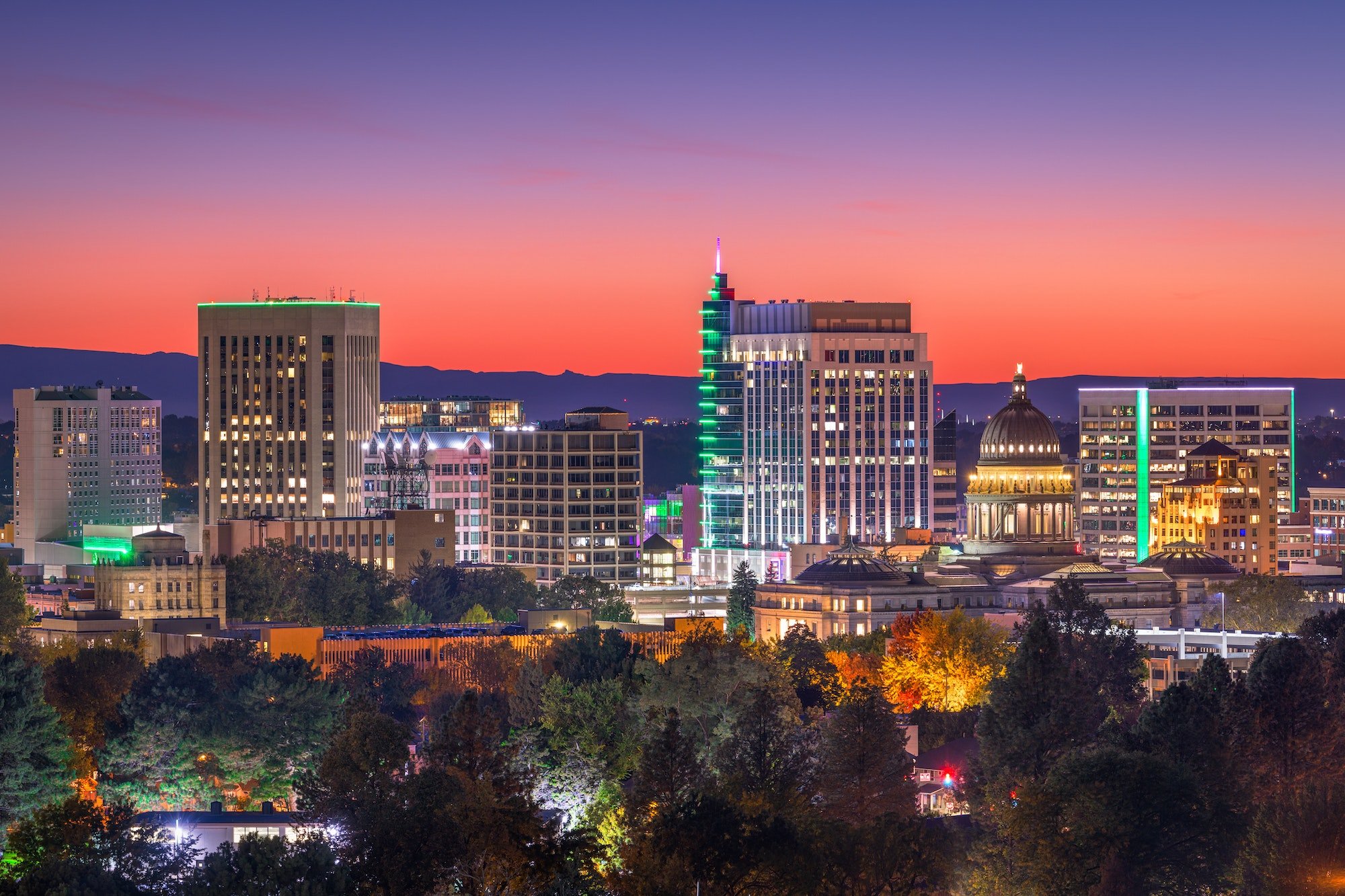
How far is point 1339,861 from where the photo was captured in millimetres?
129375

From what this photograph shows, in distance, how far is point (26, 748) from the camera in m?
156

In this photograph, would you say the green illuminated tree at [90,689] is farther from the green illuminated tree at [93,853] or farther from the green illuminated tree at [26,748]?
the green illuminated tree at [93,853]

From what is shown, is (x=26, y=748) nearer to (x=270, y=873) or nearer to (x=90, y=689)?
(x=90, y=689)

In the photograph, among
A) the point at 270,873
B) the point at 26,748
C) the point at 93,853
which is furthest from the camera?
the point at 26,748

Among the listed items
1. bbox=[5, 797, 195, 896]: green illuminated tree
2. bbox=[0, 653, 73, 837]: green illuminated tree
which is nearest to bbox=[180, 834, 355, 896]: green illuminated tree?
bbox=[5, 797, 195, 896]: green illuminated tree

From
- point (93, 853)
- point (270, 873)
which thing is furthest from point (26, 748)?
point (270, 873)

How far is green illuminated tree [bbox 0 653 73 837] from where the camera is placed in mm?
152125

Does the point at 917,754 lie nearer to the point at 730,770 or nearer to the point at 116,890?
the point at 730,770

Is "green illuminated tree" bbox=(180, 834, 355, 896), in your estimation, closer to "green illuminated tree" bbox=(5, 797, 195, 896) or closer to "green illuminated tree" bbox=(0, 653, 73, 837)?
"green illuminated tree" bbox=(5, 797, 195, 896)

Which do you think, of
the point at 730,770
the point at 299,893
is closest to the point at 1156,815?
the point at 730,770

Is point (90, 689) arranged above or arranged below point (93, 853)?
above

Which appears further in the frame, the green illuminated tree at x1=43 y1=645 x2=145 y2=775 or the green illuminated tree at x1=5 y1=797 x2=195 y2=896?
the green illuminated tree at x1=43 y1=645 x2=145 y2=775

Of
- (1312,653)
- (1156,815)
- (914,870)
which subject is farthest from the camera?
(1312,653)

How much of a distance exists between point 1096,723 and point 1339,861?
1585 inches
